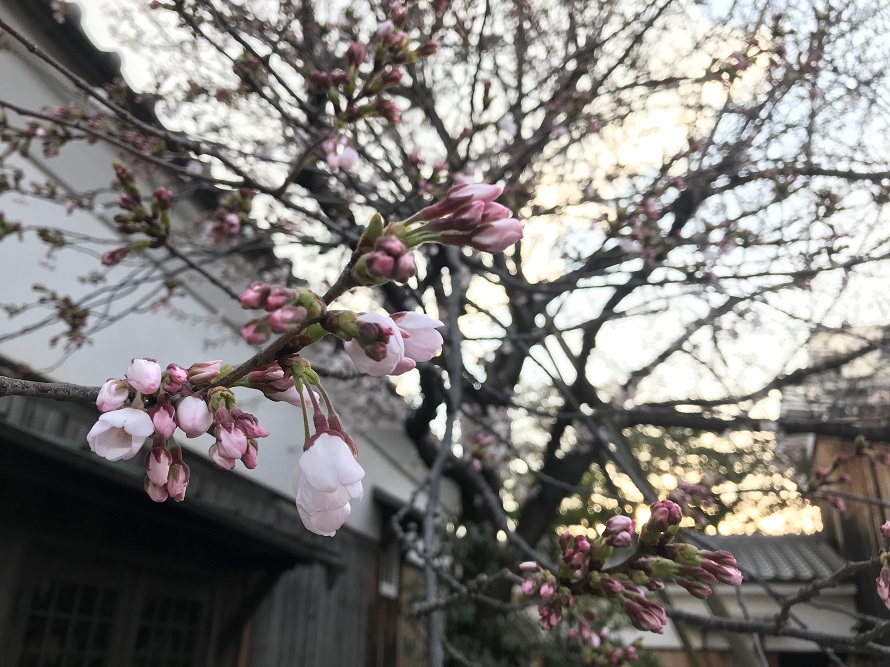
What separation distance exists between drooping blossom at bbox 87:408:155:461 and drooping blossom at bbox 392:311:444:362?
295mm

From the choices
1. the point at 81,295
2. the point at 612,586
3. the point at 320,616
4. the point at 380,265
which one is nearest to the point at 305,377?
the point at 380,265

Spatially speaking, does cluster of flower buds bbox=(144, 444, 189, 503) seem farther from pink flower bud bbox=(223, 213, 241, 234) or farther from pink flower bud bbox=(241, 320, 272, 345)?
pink flower bud bbox=(223, 213, 241, 234)

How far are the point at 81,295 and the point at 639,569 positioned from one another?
2.92m

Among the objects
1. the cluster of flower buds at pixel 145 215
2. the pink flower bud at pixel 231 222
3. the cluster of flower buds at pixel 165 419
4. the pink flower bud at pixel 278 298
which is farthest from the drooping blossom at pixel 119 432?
the pink flower bud at pixel 231 222

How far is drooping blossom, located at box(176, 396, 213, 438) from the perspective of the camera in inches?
26.5

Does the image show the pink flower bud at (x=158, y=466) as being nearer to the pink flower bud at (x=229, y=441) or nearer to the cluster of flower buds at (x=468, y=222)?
the pink flower bud at (x=229, y=441)

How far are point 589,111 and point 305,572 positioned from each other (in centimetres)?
368

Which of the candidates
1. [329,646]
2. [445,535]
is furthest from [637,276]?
[329,646]

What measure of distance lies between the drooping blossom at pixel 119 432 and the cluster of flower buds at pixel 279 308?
20 centimetres

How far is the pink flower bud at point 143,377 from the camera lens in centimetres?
68

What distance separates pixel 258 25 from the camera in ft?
8.55

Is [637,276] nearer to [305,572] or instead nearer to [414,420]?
[414,420]

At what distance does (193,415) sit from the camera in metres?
0.68

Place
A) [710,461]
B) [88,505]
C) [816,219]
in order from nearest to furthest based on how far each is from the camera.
→ [816,219] → [88,505] → [710,461]
